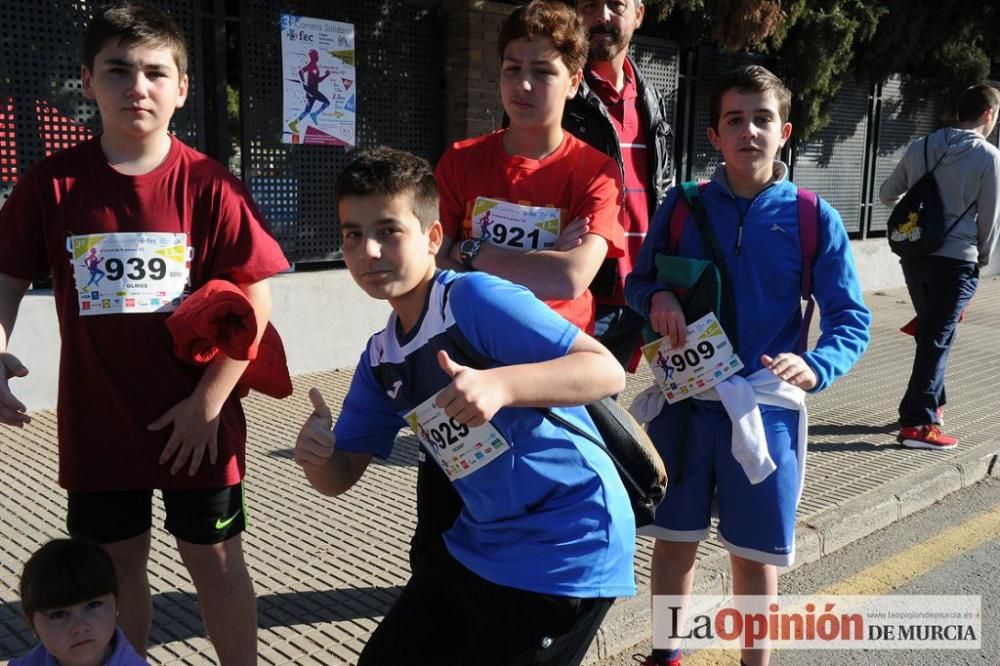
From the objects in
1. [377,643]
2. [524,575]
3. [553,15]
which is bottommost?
[377,643]

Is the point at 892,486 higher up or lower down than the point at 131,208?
lower down

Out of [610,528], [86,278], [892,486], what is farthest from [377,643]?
[892,486]

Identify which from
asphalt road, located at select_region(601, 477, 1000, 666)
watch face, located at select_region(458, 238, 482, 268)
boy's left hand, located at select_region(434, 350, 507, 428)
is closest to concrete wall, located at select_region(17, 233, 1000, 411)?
asphalt road, located at select_region(601, 477, 1000, 666)

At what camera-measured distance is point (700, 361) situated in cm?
282

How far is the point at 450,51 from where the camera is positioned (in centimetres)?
761

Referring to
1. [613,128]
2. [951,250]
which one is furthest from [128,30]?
[951,250]

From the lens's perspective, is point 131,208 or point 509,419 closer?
point 509,419

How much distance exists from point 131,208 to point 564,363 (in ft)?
4.07

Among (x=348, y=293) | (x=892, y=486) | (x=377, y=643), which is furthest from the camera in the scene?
(x=348, y=293)

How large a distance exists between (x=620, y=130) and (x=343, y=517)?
2.17 metres

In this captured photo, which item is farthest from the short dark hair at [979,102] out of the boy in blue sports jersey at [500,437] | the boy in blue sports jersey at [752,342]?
the boy in blue sports jersey at [500,437]

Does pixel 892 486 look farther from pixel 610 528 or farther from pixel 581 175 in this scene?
pixel 610 528

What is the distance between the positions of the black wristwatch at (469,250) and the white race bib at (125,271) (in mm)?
807

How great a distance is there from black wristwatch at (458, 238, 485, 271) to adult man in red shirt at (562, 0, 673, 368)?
591mm
